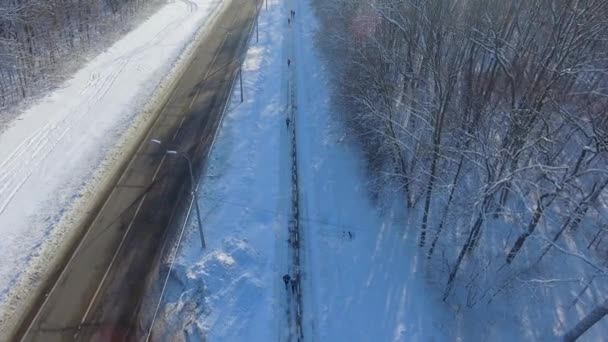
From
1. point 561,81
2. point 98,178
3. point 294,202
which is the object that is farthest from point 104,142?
point 561,81

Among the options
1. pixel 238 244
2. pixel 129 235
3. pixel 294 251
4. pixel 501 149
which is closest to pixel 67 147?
pixel 129 235

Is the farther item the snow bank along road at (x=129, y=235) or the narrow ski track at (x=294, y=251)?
the narrow ski track at (x=294, y=251)

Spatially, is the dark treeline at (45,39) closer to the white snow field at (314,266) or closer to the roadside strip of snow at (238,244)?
the roadside strip of snow at (238,244)

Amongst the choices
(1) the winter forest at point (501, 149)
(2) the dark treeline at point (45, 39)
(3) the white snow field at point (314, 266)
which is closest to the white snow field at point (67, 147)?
(2) the dark treeline at point (45, 39)

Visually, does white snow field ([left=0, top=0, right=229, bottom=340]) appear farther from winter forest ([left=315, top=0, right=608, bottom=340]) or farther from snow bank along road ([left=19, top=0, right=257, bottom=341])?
winter forest ([left=315, top=0, right=608, bottom=340])

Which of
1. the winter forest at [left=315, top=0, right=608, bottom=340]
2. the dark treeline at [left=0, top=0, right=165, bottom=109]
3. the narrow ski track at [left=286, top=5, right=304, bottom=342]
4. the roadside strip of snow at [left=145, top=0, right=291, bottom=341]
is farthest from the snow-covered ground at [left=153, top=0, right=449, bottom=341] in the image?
the dark treeline at [left=0, top=0, right=165, bottom=109]
